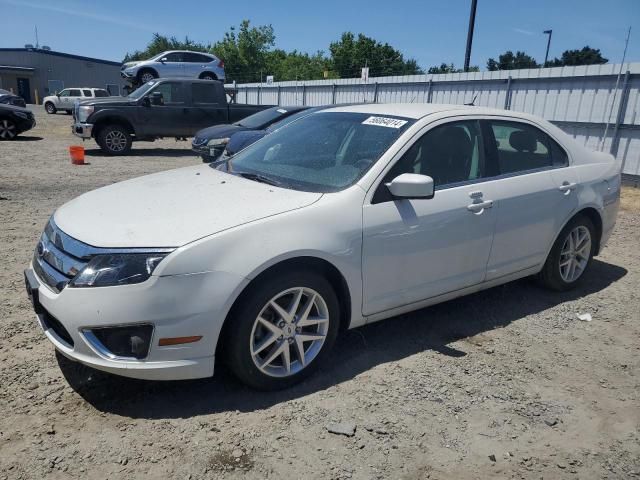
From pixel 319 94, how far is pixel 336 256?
19.7 metres

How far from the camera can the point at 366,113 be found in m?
3.90

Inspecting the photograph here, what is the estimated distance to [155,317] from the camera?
100 inches

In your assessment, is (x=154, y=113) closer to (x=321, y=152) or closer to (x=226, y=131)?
(x=226, y=131)

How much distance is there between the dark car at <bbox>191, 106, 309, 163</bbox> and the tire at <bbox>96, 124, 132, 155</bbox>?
3.20 m

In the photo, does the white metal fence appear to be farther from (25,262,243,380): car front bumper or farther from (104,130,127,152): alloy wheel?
(25,262,243,380): car front bumper

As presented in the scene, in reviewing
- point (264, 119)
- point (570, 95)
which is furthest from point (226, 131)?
point (570, 95)

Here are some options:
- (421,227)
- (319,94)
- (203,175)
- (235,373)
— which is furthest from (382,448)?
(319,94)

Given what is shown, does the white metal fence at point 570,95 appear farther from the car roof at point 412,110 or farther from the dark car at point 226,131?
the car roof at point 412,110

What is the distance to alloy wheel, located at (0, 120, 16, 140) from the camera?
642 inches

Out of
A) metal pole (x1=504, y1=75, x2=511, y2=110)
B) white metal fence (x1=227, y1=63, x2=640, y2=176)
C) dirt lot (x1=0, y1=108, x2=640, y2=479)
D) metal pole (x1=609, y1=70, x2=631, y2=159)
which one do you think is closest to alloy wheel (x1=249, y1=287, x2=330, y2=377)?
dirt lot (x1=0, y1=108, x2=640, y2=479)

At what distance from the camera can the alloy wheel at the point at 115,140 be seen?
1377 centimetres

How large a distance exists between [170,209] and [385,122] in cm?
165

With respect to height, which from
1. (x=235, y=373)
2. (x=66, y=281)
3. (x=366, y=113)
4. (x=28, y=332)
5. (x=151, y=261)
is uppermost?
(x=366, y=113)

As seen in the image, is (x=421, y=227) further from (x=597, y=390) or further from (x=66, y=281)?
(x=66, y=281)
